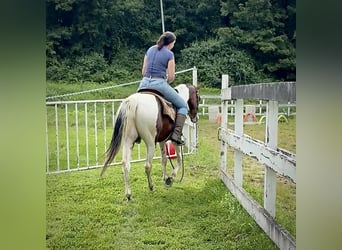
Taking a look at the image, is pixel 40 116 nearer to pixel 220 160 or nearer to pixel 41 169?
pixel 41 169

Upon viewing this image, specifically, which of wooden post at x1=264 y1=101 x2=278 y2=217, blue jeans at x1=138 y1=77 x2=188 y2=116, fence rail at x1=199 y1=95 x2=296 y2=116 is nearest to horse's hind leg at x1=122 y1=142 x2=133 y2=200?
blue jeans at x1=138 y1=77 x2=188 y2=116

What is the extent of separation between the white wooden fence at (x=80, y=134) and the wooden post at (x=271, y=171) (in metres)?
0.36

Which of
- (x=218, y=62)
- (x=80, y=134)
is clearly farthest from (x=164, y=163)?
(x=218, y=62)

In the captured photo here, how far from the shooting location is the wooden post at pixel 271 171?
2131 millimetres

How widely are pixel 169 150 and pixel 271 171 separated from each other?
1.58 ft

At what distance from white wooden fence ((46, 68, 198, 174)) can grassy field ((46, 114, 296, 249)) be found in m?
0.05

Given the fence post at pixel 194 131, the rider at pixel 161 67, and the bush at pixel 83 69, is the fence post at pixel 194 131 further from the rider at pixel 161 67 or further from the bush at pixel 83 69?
the bush at pixel 83 69

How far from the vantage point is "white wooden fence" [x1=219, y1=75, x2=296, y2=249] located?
2098mm

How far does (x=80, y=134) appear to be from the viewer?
218cm

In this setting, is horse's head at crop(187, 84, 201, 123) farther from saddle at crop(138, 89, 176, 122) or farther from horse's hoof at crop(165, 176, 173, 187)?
horse's hoof at crop(165, 176, 173, 187)

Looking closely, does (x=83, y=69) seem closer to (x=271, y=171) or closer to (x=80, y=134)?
(x=80, y=134)

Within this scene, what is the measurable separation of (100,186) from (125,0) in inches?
34.3
